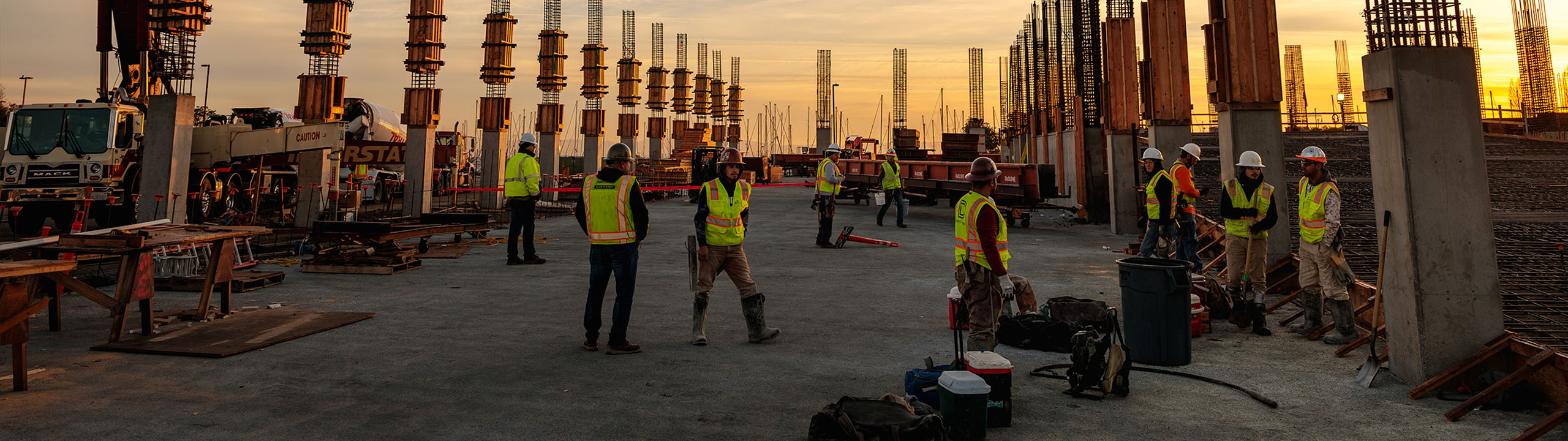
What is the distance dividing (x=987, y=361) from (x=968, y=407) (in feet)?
Answer: 1.58

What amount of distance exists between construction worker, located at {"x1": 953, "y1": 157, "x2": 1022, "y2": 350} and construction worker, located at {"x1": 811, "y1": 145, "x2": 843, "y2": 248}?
8.92m

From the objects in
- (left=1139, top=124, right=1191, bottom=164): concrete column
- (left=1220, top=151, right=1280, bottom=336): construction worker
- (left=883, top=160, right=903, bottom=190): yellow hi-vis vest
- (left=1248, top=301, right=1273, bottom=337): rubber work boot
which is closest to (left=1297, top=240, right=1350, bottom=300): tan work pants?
(left=1248, top=301, right=1273, bottom=337): rubber work boot

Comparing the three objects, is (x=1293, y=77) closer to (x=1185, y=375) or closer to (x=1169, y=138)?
(x=1169, y=138)

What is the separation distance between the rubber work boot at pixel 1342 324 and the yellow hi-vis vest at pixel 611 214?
5.99m

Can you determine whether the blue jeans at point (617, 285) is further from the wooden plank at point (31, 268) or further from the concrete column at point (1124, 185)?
the concrete column at point (1124, 185)

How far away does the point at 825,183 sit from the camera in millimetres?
15828

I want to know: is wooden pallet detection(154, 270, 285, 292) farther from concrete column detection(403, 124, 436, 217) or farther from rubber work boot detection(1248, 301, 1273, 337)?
concrete column detection(403, 124, 436, 217)

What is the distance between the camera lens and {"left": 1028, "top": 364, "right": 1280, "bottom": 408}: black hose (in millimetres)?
5285

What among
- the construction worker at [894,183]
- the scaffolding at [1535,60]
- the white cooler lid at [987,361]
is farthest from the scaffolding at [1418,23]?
the scaffolding at [1535,60]

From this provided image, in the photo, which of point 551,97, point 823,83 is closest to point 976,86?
point 823,83

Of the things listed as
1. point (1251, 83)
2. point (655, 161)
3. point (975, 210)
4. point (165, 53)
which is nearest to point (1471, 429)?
point (975, 210)

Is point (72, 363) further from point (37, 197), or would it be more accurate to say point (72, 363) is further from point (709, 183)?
point (37, 197)

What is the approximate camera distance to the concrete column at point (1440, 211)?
5.46m

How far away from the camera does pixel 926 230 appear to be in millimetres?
18359
